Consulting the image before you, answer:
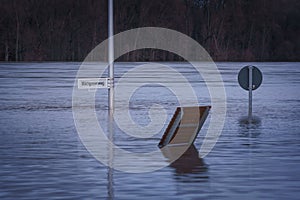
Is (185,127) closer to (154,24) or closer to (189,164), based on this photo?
(189,164)

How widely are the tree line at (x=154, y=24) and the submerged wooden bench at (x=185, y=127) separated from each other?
9525cm

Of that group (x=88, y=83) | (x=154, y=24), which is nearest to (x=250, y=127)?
(x=88, y=83)

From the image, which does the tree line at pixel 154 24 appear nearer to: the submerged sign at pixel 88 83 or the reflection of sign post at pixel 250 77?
the reflection of sign post at pixel 250 77

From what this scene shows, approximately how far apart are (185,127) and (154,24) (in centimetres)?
12060

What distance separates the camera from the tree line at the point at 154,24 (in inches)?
4791

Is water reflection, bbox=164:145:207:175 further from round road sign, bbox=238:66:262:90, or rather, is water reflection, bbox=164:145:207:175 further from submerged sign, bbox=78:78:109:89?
round road sign, bbox=238:66:262:90

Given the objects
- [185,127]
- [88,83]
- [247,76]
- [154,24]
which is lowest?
[185,127]

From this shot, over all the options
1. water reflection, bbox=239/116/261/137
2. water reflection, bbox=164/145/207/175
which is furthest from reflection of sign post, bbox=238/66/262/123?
water reflection, bbox=164/145/207/175

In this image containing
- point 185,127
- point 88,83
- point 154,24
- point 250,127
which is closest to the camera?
point 185,127

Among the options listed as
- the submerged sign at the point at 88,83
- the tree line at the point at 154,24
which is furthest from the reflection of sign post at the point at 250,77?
the tree line at the point at 154,24

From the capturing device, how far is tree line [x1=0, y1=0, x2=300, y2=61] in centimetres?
12169

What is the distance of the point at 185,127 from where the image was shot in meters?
16.1

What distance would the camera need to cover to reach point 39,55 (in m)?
120

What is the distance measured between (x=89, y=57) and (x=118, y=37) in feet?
25.6
